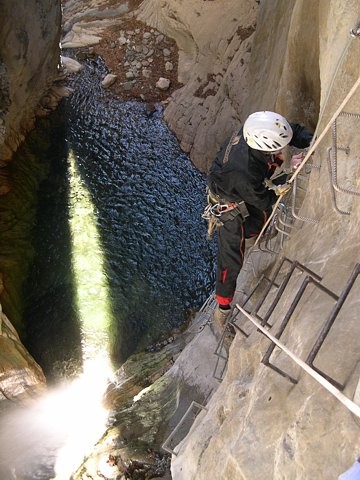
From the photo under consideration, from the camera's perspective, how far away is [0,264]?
948 centimetres

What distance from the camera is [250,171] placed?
460 cm

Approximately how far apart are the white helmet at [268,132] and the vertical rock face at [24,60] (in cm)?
899

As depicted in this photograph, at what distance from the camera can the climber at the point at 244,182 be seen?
4.36m

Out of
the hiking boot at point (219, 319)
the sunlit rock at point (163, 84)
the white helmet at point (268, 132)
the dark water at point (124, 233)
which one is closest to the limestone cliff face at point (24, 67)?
the dark water at point (124, 233)

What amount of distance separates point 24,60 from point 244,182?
9.73 m

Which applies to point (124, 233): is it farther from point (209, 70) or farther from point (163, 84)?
point (163, 84)

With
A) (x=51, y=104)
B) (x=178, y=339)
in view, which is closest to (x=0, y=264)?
(x=178, y=339)

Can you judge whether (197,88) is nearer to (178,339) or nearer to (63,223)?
(63,223)

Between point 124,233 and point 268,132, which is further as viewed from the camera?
point 124,233

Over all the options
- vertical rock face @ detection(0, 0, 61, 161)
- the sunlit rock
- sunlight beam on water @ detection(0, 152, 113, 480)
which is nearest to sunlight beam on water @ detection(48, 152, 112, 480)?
sunlight beam on water @ detection(0, 152, 113, 480)

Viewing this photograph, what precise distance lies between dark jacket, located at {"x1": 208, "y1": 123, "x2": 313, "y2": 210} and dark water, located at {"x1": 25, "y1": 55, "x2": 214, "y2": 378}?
425cm

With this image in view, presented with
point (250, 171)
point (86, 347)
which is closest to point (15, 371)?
point (86, 347)

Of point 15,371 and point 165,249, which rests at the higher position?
point 165,249

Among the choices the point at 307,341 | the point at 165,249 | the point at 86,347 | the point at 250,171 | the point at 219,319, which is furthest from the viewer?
the point at 165,249
